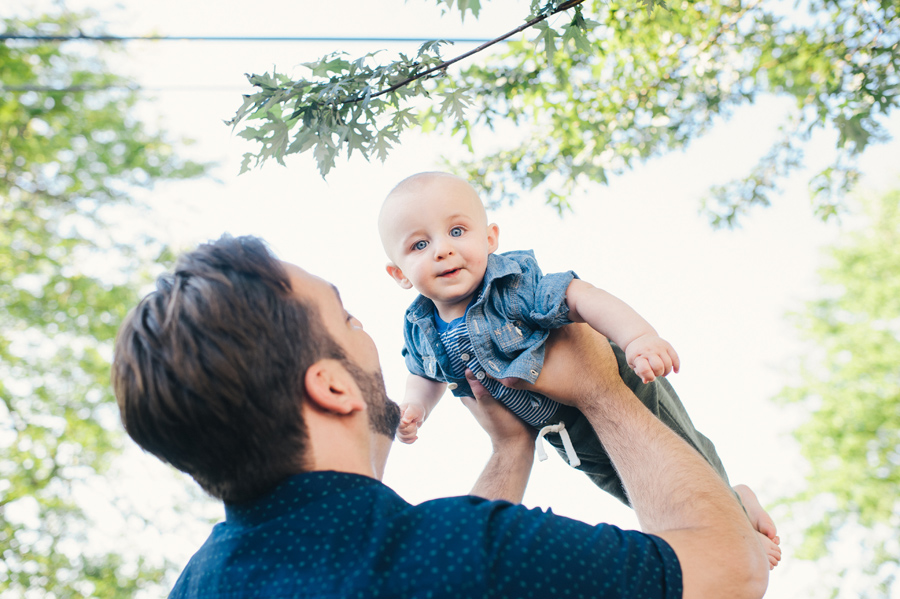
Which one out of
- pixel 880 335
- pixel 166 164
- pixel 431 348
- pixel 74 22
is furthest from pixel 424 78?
pixel 880 335

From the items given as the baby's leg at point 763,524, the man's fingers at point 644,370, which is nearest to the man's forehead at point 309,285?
the man's fingers at point 644,370

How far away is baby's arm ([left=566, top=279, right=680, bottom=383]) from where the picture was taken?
5.24ft

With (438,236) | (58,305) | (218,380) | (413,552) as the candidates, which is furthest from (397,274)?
(58,305)

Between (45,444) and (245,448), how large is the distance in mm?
8511

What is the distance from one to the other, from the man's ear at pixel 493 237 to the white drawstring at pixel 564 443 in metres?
0.61

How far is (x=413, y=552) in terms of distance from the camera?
112 cm

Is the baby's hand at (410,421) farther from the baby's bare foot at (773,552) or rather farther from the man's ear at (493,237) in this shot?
the baby's bare foot at (773,552)

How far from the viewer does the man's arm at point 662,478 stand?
128 cm

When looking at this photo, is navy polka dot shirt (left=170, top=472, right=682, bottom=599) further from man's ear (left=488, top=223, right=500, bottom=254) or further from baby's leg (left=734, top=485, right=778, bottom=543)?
man's ear (left=488, top=223, right=500, bottom=254)

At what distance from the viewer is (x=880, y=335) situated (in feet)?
39.7

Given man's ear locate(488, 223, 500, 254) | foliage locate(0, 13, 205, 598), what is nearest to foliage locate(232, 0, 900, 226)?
man's ear locate(488, 223, 500, 254)

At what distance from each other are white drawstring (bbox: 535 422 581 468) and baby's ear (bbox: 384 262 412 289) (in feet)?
2.11

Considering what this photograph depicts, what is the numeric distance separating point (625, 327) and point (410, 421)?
75 cm

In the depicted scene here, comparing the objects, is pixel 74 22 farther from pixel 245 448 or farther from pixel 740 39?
pixel 245 448
